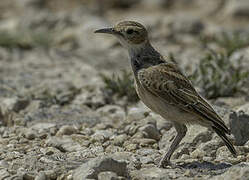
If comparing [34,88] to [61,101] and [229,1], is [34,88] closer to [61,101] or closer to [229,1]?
[61,101]

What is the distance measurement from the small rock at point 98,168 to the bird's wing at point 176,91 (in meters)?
1.06

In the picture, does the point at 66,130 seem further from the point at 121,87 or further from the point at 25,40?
the point at 25,40

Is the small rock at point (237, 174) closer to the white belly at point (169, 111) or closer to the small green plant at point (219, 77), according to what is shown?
the white belly at point (169, 111)

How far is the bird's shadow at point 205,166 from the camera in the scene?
5824 millimetres

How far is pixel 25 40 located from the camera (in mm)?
12359

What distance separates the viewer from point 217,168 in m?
5.82

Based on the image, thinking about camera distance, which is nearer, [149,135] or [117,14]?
[149,135]

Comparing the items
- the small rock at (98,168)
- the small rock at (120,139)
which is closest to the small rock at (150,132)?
the small rock at (120,139)

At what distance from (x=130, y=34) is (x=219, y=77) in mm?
2726

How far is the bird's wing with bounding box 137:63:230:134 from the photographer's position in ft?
19.7

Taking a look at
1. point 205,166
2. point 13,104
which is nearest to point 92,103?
Answer: point 13,104

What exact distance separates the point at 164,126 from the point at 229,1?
895cm

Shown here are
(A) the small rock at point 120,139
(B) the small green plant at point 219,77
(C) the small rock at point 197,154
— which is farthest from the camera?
(B) the small green plant at point 219,77

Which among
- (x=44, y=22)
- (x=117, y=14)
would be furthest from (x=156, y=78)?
(x=117, y=14)
